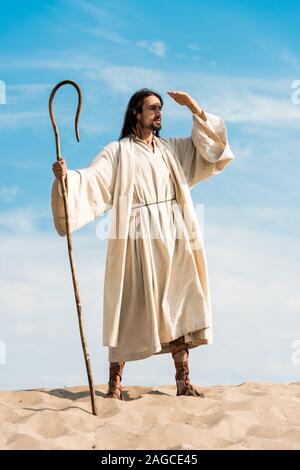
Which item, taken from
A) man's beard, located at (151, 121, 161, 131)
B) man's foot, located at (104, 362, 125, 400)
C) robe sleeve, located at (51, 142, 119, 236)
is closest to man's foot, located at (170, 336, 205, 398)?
man's foot, located at (104, 362, 125, 400)

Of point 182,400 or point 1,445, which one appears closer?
point 1,445

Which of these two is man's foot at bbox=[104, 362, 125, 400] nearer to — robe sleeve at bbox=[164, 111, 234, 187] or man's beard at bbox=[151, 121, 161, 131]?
robe sleeve at bbox=[164, 111, 234, 187]

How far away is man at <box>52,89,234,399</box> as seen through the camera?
622 centimetres

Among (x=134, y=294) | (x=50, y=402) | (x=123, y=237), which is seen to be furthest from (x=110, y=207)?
(x=50, y=402)

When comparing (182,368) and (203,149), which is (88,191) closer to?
(203,149)

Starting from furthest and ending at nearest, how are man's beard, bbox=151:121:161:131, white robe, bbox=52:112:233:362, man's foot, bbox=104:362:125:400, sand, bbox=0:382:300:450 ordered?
man's beard, bbox=151:121:161:131, man's foot, bbox=104:362:125:400, white robe, bbox=52:112:233:362, sand, bbox=0:382:300:450

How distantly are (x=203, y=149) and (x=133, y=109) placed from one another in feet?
2.29

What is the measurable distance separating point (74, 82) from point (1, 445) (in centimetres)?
271

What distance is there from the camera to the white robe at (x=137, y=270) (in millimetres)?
6199

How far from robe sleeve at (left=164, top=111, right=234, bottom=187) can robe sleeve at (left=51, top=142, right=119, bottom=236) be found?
0.64 meters

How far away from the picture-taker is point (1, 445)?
4.70 meters

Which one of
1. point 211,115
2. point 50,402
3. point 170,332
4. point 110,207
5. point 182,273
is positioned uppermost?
point 211,115

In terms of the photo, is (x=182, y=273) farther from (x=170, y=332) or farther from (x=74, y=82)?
(x=74, y=82)
